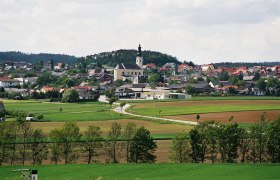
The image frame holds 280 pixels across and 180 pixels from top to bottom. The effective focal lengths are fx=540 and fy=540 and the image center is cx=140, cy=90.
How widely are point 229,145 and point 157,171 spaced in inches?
352

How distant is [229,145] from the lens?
44.9 meters

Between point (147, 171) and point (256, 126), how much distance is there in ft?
40.5

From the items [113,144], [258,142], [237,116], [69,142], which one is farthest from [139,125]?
[258,142]

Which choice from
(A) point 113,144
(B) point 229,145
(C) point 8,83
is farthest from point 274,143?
(C) point 8,83

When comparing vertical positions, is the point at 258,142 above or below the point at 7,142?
above

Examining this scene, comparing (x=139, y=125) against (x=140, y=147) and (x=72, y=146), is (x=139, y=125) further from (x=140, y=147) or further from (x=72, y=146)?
(x=140, y=147)

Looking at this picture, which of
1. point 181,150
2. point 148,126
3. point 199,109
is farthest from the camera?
point 199,109

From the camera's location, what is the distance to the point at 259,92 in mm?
146875

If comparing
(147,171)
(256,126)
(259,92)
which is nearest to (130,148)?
(147,171)

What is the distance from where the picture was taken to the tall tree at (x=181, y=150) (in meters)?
44.4

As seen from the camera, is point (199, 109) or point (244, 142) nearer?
point (244, 142)

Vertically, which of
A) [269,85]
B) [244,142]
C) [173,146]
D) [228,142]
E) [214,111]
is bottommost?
[173,146]

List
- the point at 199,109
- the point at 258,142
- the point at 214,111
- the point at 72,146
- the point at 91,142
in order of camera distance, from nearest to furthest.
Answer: the point at 258,142 → the point at 91,142 → the point at 72,146 → the point at 214,111 → the point at 199,109

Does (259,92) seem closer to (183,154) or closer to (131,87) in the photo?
(131,87)
